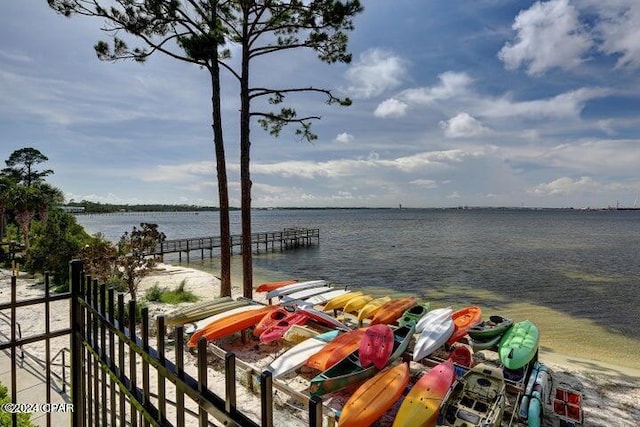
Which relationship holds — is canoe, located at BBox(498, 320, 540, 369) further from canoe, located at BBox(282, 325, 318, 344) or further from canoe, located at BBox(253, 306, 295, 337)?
canoe, located at BBox(253, 306, 295, 337)

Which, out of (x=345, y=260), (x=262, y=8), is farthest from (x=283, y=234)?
(x=262, y=8)

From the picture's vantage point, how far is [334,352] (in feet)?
24.2

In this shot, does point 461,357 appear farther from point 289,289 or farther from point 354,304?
point 289,289

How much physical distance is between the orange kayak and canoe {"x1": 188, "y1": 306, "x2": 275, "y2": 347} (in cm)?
251

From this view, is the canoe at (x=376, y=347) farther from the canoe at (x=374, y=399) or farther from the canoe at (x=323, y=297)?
the canoe at (x=323, y=297)

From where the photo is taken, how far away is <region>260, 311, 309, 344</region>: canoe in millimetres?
8698

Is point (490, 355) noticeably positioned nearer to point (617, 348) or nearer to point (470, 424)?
point (470, 424)

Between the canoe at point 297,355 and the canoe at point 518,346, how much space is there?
12.3 feet

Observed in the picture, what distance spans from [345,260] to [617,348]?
71.9 ft

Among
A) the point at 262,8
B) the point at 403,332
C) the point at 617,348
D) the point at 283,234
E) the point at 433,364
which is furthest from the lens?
the point at 283,234

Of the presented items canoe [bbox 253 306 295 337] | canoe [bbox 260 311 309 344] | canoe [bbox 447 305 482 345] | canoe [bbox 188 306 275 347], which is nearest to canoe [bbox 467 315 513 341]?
canoe [bbox 447 305 482 345]

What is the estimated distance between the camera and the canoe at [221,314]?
9.22 m

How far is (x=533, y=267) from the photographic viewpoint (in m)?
28.5

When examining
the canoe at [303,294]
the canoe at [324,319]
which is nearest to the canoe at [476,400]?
the canoe at [324,319]
